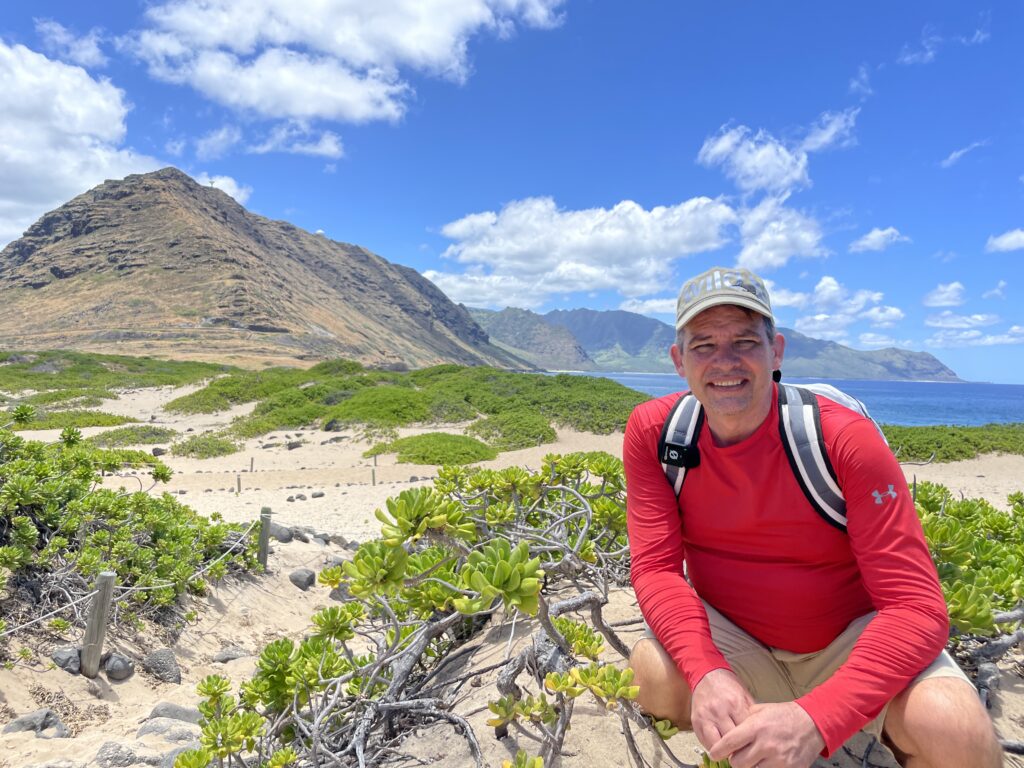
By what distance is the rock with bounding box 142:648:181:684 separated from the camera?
4.36m

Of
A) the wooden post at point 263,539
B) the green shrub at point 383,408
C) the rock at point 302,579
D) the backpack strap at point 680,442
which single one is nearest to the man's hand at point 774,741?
the backpack strap at point 680,442

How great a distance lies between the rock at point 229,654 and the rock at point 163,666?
36 cm

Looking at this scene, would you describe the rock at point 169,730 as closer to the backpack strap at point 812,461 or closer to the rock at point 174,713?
the rock at point 174,713

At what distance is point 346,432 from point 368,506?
28.4 ft

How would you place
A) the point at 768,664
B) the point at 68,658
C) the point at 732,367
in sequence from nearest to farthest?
the point at 732,367 < the point at 768,664 < the point at 68,658

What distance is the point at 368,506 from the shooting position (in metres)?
10.2

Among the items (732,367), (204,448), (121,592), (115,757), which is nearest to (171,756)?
(115,757)

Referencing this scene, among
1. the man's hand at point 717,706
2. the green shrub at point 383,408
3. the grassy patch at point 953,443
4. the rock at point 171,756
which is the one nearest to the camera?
the man's hand at point 717,706

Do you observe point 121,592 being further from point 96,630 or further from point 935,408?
point 935,408

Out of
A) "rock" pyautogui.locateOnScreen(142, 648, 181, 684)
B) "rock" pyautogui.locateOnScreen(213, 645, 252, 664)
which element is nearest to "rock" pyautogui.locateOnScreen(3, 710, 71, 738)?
"rock" pyautogui.locateOnScreen(142, 648, 181, 684)

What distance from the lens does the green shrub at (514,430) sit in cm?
1773

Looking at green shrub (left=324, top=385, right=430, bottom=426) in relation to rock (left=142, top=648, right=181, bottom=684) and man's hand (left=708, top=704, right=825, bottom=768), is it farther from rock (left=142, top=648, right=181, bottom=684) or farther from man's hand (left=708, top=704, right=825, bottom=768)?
man's hand (left=708, top=704, right=825, bottom=768)

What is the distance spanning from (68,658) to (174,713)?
1.06 meters

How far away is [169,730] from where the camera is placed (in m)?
3.35
